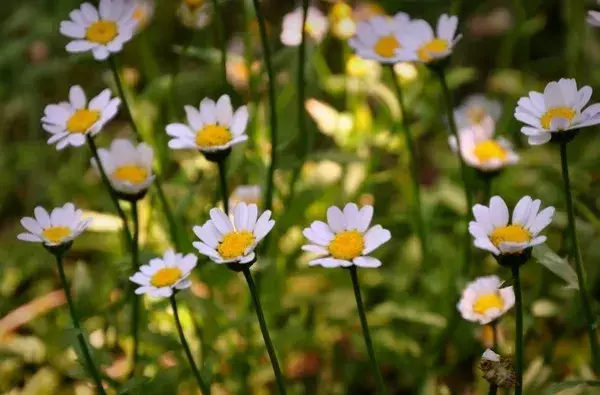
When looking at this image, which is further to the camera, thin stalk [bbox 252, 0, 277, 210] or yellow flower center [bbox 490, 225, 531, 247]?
thin stalk [bbox 252, 0, 277, 210]

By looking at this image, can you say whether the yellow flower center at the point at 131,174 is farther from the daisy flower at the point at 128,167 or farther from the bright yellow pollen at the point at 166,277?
the bright yellow pollen at the point at 166,277

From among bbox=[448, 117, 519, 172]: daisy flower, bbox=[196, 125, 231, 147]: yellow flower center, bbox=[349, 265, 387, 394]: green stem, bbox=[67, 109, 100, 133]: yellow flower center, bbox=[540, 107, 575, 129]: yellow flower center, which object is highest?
bbox=[67, 109, 100, 133]: yellow flower center

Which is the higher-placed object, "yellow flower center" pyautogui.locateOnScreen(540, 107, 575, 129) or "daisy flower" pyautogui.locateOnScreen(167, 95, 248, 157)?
"yellow flower center" pyautogui.locateOnScreen(540, 107, 575, 129)

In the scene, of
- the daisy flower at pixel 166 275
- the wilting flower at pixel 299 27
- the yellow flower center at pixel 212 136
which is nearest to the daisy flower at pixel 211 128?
the yellow flower center at pixel 212 136

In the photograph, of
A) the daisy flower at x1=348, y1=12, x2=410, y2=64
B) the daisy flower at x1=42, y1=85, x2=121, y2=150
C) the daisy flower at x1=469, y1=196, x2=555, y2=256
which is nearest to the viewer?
the daisy flower at x1=469, y1=196, x2=555, y2=256

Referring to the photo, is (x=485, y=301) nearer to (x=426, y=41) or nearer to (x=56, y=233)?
(x=426, y=41)

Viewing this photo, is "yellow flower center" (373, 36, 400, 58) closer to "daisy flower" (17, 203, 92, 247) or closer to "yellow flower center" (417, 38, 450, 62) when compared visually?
"yellow flower center" (417, 38, 450, 62)

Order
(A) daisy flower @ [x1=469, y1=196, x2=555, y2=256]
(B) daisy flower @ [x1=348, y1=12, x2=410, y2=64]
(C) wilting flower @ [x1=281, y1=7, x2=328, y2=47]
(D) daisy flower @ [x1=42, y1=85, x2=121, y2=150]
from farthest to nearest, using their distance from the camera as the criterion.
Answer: (C) wilting flower @ [x1=281, y1=7, x2=328, y2=47]
(B) daisy flower @ [x1=348, y1=12, x2=410, y2=64]
(D) daisy flower @ [x1=42, y1=85, x2=121, y2=150]
(A) daisy flower @ [x1=469, y1=196, x2=555, y2=256]

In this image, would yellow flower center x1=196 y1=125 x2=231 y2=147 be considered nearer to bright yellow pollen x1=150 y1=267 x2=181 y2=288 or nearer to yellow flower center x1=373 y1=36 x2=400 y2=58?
bright yellow pollen x1=150 y1=267 x2=181 y2=288

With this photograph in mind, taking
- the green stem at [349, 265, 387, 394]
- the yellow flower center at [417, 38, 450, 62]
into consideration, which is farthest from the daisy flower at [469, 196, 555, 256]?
the yellow flower center at [417, 38, 450, 62]
